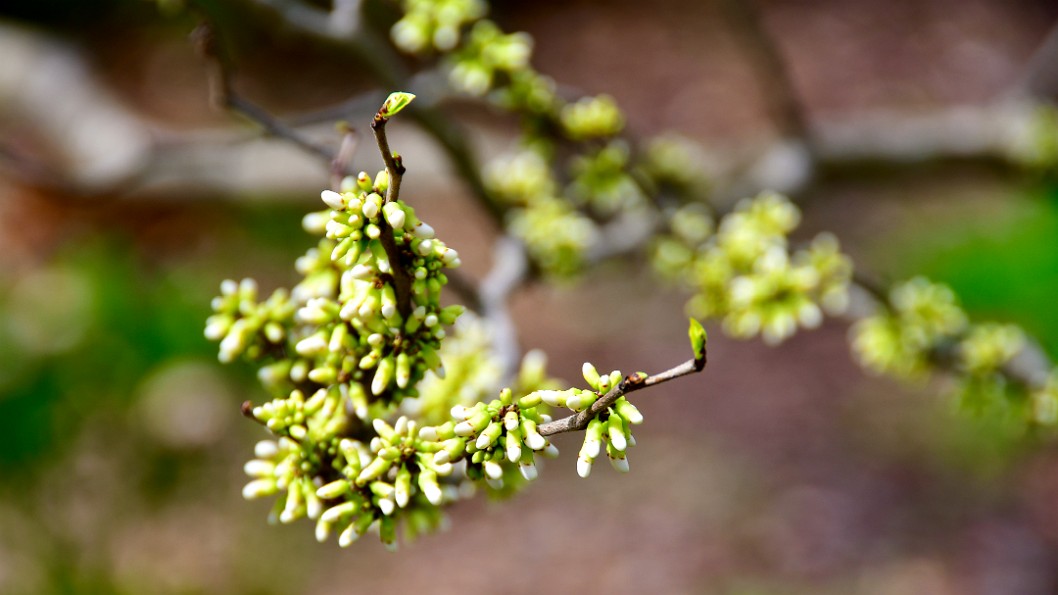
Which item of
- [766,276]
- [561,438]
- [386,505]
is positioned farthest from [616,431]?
[561,438]

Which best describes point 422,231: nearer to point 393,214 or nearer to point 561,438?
point 393,214

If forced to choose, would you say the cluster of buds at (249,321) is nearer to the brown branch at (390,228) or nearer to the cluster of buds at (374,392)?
the cluster of buds at (374,392)

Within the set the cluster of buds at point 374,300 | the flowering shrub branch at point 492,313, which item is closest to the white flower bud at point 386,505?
the flowering shrub branch at point 492,313

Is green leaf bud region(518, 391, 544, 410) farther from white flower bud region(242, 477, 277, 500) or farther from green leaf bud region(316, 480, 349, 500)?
white flower bud region(242, 477, 277, 500)

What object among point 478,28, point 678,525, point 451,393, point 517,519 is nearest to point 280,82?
point 517,519

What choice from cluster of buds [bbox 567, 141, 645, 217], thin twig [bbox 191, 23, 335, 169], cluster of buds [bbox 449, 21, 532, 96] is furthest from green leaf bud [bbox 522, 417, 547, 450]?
cluster of buds [bbox 567, 141, 645, 217]

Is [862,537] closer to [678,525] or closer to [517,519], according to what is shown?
[678,525]
